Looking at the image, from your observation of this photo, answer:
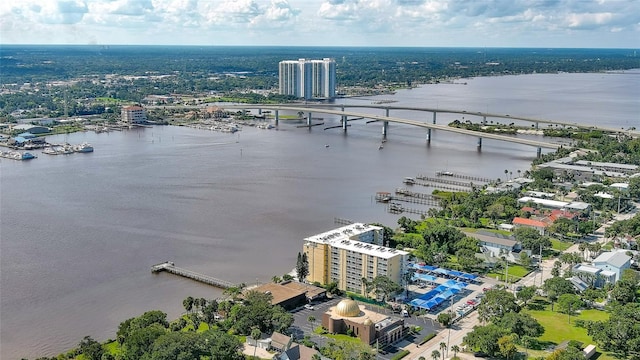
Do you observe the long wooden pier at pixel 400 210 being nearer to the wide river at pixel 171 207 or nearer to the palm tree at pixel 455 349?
the wide river at pixel 171 207

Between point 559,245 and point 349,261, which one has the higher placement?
Result: point 349,261

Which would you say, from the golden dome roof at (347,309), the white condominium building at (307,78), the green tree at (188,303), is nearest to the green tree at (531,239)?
the golden dome roof at (347,309)

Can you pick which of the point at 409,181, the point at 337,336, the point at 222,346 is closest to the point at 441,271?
the point at 337,336

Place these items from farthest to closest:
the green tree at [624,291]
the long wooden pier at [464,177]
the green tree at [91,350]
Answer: the long wooden pier at [464,177], the green tree at [624,291], the green tree at [91,350]

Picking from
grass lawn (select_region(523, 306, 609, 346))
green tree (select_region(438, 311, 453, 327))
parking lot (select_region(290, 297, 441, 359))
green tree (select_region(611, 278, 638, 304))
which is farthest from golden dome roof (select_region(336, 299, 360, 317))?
green tree (select_region(611, 278, 638, 304))

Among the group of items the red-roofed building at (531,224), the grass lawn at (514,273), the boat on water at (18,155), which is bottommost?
the grass lawn at (514,273)

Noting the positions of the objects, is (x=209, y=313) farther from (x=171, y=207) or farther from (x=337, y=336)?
(x=171, y=207)

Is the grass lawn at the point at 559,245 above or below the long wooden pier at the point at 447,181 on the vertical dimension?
below
